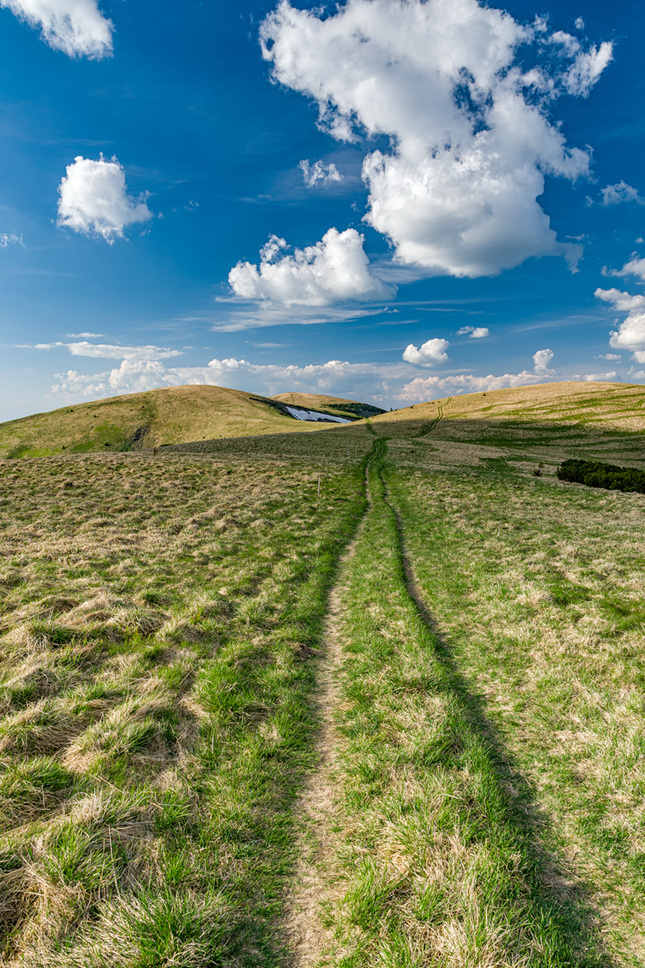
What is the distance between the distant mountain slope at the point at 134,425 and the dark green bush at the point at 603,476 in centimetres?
5532

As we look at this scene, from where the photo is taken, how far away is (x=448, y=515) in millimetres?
23547

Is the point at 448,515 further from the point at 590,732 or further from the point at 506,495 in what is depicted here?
the point at 590,732

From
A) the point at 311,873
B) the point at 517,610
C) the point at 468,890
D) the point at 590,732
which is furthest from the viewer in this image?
the point at 517,610

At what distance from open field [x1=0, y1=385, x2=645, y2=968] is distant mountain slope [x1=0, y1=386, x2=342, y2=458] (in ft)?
256

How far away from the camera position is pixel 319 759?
20.1 feet

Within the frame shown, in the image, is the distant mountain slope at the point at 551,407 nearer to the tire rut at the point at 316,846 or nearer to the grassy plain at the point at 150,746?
the grassy plain at the point at 150,746

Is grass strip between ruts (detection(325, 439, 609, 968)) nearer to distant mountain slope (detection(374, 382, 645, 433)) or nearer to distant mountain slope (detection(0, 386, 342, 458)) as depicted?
distant mountain slope (detection(0, 386, 342, 458))

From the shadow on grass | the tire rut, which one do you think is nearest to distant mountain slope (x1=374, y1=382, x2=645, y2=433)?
the shadow on grass

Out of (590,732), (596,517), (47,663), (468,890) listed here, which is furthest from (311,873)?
(596,517)

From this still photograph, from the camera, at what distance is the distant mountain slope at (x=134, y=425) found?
308 ft

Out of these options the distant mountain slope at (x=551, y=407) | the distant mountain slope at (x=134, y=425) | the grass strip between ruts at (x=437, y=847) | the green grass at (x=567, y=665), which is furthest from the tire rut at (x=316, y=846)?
the distant mountain slope at (x=551, y=407)

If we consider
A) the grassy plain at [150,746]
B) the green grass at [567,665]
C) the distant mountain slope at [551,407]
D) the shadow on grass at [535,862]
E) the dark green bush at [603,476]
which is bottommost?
the dark green bush at [603,476]

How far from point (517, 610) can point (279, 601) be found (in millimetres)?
6604

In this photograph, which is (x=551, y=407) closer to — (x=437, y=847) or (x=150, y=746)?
(x=437, y=847)
